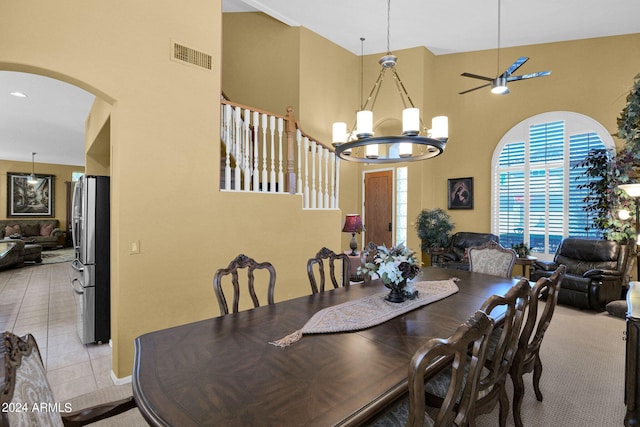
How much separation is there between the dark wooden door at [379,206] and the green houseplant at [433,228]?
84cm

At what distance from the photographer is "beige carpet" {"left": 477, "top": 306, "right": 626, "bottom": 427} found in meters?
2.31

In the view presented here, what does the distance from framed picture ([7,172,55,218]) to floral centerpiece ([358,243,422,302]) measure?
13005 millimetres

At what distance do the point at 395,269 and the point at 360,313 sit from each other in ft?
1.29

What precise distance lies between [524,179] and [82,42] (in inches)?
271

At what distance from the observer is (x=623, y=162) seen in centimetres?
495

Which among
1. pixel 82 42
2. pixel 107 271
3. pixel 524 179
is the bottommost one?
pixel 107 271

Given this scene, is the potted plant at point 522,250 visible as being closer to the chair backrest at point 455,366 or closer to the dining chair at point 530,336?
the dining chair at point 530,336

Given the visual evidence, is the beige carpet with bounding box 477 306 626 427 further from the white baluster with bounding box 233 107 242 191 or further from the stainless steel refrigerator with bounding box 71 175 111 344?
the stainless steel refrigerator with bounding box 71 175 111 344

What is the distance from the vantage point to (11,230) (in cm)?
996

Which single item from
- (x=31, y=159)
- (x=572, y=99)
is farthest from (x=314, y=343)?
(x=31, y=159)

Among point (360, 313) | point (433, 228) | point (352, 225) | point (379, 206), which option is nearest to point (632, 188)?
point (433, 228)

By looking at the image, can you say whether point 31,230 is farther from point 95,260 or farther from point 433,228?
point 433,228

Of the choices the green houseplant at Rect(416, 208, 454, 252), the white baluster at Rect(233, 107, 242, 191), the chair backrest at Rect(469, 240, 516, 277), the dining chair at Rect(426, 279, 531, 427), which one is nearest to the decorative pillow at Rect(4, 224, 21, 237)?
the white baluster at Rect(233, 107, 242, 191)

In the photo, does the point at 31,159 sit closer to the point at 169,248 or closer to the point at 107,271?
the point at 107,271
